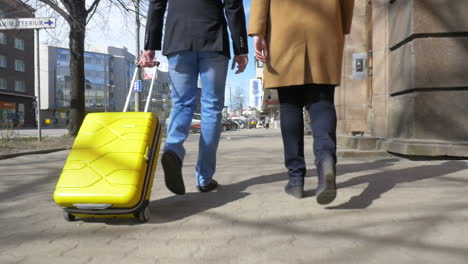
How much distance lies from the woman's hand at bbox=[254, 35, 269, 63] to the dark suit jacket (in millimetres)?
252

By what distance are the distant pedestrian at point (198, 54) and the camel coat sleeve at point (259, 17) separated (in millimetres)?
211

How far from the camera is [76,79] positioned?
1151 cm

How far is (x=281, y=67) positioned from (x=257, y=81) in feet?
283

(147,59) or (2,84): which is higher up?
(2,84)

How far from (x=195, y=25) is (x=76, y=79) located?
10.3 metres

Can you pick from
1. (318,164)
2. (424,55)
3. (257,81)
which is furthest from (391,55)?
(257,81)

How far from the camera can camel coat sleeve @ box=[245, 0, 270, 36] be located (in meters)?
2.46

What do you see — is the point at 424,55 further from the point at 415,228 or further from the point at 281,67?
the point at 415,228

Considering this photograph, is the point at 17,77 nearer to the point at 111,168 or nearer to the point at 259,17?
the point at 259,17

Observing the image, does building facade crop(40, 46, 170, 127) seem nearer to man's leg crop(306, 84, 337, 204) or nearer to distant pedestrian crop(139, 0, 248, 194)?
distant pedestrian crop(139, 0, 248, 194)

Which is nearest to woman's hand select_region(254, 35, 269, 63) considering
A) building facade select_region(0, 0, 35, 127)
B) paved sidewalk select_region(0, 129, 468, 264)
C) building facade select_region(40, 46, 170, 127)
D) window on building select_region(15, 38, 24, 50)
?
paved sidewalk select_region(0, 129, 468, 264)

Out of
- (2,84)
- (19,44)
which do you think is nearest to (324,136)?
(2,84)

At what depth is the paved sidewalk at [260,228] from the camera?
1.46 m

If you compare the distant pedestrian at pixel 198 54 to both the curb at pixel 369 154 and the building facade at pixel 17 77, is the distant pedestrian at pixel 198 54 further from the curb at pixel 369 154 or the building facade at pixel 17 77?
the building facade at pixel 17 77
